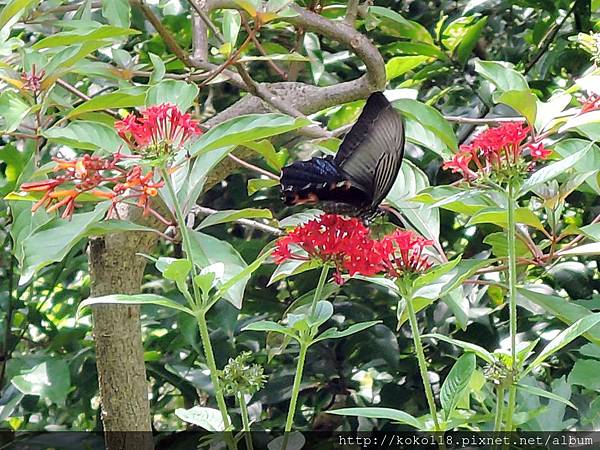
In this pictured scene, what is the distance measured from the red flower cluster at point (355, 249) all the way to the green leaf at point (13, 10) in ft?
1.32

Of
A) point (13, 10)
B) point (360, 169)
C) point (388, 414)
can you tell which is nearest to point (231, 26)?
point (13, 10)

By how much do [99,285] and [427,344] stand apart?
21.3 inches

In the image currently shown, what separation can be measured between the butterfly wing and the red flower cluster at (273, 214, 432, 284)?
93mm

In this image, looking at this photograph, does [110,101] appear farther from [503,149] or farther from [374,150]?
[503,149]

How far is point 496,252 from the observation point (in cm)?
88

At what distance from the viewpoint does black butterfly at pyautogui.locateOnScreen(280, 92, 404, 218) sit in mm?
656

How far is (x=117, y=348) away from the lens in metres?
0.84

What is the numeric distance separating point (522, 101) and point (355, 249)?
0.79 feet

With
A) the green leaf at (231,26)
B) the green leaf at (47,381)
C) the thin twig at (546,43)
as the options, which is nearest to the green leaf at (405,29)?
the thin twig at (546,43)

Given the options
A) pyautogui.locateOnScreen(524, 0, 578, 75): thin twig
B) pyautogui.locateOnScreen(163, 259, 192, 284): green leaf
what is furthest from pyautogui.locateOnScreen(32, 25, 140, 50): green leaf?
pyautogui.locateOnScreen(524, 0, 578, 75): thin twig

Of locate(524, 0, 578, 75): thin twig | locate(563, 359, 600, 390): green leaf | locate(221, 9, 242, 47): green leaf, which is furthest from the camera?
locate(524, 0, 578, 75): thin twig

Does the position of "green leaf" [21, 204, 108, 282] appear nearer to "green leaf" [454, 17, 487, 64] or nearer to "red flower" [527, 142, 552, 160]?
"red flower" [527, 142, 552, 160]

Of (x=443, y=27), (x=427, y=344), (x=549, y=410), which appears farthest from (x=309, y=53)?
(x=549, y=410)

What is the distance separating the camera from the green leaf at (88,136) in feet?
2.23
